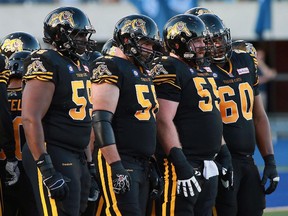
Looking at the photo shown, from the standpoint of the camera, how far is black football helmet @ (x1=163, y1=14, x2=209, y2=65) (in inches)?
255

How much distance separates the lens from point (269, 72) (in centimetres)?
1853

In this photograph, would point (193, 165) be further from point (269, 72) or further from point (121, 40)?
point (269, 72)

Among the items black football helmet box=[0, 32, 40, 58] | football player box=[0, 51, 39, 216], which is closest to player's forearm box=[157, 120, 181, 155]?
football player box=[0, 51, 39, 216]

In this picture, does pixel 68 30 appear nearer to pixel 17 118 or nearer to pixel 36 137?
pixel 36 137

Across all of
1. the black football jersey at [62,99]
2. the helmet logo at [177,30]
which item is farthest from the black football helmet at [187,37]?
the black football jersey at [62,99]

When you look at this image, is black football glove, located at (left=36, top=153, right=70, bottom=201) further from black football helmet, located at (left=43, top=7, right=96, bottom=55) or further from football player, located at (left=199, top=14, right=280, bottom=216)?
football player, located at (left=199, top=14, right=280, bottom=216)

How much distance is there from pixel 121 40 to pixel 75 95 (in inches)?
27.6

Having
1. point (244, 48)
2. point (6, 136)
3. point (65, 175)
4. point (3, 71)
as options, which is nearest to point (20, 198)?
point (6, 136)

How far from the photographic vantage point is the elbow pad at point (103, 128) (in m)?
5.89

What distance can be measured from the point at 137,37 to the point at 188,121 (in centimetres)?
72

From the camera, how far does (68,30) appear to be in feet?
19.5

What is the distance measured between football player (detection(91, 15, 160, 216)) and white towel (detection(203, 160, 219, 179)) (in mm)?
468

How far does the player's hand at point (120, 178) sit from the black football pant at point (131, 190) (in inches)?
3.2

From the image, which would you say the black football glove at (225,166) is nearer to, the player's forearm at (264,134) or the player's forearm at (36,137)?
the player's forearm at (264,134)
